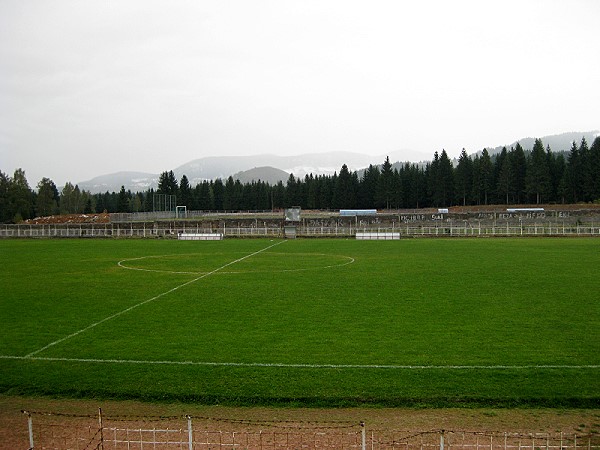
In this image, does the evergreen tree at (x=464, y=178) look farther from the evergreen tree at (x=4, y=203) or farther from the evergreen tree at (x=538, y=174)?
the evergreen tree at (x=4, y=203)

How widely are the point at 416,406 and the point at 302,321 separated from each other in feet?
22.3

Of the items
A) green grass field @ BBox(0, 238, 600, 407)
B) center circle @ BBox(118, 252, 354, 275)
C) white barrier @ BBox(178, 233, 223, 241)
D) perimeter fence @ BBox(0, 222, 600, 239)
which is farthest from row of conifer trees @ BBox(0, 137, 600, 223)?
green grass field @ BBox(0, 238, 600, 407)

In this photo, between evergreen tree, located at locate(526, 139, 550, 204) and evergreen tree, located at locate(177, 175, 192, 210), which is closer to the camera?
evergreen tree, located at locate(526, 139, 550, 204)

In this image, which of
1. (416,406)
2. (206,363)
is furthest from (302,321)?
(416,406)

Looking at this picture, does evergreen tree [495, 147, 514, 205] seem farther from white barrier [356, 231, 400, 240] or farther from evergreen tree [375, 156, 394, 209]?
white barrier [356, 231, 400, 240]

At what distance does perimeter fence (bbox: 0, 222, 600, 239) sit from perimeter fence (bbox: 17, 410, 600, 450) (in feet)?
166

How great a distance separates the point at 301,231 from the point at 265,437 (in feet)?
175

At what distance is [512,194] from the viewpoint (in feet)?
342

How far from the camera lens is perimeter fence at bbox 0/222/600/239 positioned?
193ft

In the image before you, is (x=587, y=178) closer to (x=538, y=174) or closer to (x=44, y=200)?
(x=538, y=174)

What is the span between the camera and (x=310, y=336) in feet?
48.4

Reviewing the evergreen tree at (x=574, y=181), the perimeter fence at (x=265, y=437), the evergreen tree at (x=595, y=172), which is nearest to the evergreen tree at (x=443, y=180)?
the evergreen tree at (x=574, y=181)

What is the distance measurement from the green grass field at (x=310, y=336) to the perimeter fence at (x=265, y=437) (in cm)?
111

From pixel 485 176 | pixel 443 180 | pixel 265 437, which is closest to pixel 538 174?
pixel 485 176
